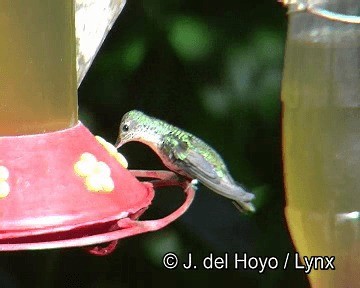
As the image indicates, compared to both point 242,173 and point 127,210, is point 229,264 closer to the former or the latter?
point 242,173

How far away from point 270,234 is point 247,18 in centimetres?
80

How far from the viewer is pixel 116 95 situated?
11.6ft

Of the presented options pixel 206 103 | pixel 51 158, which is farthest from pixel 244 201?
pixel 51 158

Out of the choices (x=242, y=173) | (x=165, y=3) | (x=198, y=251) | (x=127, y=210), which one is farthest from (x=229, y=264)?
(x=127, y=210)

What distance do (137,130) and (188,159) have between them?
22cm

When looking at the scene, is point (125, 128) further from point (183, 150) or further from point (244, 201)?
point (244, 201)

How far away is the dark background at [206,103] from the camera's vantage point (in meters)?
3.44

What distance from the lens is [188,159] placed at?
122 inches

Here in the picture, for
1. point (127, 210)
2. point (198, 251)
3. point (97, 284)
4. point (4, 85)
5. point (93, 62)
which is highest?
→ point (4, 85)

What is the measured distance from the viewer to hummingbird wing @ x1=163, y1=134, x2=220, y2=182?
308 centimetres

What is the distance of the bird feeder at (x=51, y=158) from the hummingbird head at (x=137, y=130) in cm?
93

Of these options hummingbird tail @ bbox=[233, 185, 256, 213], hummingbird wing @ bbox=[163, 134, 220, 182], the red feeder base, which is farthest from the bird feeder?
hummingbird tail @ bbox=[233, 185, 256, 213]

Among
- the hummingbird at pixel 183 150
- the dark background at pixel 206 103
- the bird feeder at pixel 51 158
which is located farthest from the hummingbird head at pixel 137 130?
the bird feeder at pixel 51 158

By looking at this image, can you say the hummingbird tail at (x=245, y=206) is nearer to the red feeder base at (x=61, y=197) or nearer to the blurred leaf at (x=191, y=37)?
the blurred leaf at (x=191, y=37)
